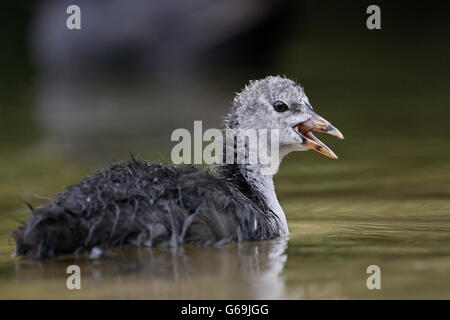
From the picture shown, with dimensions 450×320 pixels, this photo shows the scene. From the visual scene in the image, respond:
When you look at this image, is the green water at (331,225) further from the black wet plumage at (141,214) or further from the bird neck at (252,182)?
the bird neck at (252,182)

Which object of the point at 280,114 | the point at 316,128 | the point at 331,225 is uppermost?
the point at 280,114

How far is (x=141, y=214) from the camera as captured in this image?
864 cm

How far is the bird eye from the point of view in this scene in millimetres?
10227

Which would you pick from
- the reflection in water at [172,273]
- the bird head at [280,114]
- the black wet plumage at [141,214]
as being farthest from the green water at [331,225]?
the bird head at [280,114]

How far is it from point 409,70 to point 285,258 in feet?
44.2

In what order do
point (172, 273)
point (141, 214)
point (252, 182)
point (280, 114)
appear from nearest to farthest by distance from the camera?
point (172, 273) → point (141, 214) → point (252, 182) → point (280, 114)

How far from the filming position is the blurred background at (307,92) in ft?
29.5

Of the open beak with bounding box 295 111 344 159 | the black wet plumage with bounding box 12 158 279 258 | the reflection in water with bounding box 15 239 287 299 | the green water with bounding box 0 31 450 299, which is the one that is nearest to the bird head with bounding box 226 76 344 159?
the open beak with bounding box 295 111 344 159

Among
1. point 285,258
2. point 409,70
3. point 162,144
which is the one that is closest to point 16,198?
point 162,144

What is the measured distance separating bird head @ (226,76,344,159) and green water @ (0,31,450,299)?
3.19 ft

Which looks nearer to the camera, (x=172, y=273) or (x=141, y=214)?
(x=172, y=273)

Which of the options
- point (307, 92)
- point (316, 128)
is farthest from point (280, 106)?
point (307, 92)

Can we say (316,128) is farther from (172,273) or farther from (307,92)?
(307,92)

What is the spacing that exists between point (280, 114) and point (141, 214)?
7.49 feet
